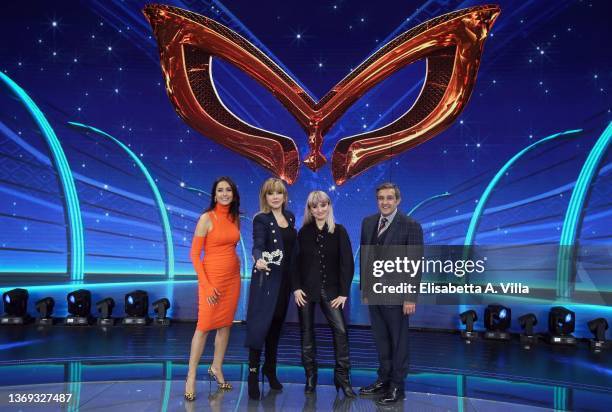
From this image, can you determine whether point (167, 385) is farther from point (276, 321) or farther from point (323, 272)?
point (323, 272)

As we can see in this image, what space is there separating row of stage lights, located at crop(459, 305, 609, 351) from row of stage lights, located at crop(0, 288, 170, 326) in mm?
3863

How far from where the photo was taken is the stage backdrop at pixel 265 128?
5.95 metres

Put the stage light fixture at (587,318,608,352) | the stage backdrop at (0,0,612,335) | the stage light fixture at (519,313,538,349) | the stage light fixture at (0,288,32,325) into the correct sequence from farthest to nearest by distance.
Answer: the stage light fixture at (0,288,32,325) < the stage backdrop at (0,0,612,335) < the stage light fixture at (519,313,538,349) < the stage light fixture at (587,318,608,352)

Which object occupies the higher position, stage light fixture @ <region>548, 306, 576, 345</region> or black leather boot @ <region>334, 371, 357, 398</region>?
stage light fixture @ <region>548, 306, 576, 345</region>

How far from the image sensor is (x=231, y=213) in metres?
3.60

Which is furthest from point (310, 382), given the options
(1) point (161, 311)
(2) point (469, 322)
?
(1) point (161, 311)

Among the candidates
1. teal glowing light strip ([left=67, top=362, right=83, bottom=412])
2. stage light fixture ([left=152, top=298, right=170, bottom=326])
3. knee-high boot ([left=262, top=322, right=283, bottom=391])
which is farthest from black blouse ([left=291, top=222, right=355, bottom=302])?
stage light fixture ([left=152, top=298, right=170, bottom=326])

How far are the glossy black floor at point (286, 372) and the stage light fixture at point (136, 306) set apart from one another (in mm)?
223

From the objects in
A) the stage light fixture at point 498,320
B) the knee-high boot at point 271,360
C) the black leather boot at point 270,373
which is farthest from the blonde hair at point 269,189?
the stage light fixture at point 498,320

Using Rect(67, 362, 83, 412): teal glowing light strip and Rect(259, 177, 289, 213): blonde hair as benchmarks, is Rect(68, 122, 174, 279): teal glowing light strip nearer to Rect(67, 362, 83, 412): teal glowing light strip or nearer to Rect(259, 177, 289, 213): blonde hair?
Rect(67, 362, 83, 412): teal glowing light strip

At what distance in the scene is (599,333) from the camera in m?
5.62

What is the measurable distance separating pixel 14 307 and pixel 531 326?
6506 mm

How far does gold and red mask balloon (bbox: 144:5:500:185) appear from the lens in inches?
236

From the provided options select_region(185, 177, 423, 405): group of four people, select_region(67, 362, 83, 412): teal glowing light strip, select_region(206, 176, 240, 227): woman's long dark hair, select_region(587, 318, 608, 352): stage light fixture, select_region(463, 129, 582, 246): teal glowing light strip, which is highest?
select_region(463, 129, 582, 246): teal glowing light strip
